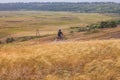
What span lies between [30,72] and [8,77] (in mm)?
1128

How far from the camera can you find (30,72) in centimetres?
1770

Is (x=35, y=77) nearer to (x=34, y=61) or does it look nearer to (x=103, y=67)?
(x=34, y=61)

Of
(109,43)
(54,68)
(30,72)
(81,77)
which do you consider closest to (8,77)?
(30,72)

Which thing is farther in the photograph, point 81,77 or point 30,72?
point 30,72

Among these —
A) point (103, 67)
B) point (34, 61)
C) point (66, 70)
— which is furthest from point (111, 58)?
point (34, 61)

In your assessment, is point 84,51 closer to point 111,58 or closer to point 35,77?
point 111,58

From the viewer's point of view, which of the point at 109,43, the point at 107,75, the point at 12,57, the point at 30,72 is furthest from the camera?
the point at 109,43

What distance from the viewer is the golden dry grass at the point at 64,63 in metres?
17.0

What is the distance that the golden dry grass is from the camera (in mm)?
16969

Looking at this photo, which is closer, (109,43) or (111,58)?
(111,58)

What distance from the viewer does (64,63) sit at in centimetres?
1848

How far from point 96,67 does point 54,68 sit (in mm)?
2177

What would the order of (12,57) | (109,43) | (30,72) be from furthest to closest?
1. (109,43)
2. (12,57)
3. (30,72)

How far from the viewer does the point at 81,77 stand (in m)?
16.6
